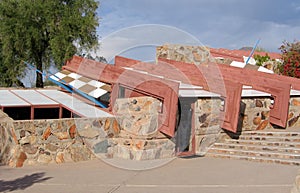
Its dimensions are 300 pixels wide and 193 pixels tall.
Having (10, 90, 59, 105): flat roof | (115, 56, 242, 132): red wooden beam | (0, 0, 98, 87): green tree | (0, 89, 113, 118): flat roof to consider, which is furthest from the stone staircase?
(0, 0, 98, 87): green tree

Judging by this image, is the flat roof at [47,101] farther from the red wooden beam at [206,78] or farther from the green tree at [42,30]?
the green tree at [42,30]

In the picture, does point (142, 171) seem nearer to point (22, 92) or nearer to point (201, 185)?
point (201, 185)

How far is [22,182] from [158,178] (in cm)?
253

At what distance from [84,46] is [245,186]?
1331 cm

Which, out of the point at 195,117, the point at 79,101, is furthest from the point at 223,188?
the point at 79,101

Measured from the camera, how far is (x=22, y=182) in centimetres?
679

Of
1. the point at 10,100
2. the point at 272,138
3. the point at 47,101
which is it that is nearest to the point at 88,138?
the point at 47,101

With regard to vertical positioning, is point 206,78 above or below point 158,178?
above

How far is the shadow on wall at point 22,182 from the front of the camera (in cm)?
640

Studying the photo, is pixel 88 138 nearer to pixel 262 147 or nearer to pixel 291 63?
pixel 262 147

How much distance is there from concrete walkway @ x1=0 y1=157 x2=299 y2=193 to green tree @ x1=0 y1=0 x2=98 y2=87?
10.1m

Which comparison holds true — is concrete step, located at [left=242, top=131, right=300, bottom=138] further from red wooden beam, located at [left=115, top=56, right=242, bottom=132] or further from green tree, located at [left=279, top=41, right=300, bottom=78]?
Result: green tree, located at [left=279, top=41, right=300, bottom=78]

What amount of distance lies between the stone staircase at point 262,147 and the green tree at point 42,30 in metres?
10.1

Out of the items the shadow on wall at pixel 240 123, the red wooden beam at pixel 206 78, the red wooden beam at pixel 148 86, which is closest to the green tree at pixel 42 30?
the red wooden beam at pixel 206 78
